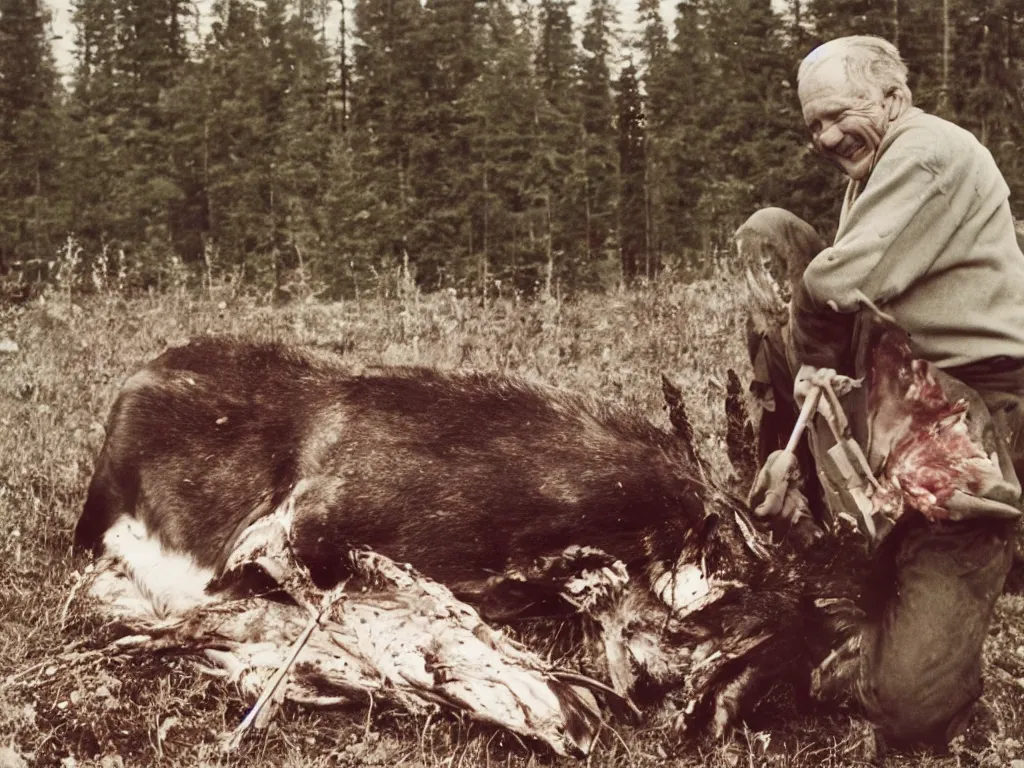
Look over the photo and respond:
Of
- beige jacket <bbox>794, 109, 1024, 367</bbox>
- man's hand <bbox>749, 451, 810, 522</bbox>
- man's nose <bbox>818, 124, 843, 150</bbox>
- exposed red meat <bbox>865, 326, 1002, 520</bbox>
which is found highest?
man's nose <bbox>818, 124, 843, 150</bbox>

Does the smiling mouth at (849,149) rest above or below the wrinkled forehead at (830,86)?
below

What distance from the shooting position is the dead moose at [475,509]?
8.11ft

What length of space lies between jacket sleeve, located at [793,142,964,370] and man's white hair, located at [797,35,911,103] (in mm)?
223

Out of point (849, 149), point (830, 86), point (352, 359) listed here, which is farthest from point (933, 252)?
point (352, 359)

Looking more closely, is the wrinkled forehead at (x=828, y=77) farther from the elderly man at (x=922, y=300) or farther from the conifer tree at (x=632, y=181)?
the conifer tree at (x=632, y=181)

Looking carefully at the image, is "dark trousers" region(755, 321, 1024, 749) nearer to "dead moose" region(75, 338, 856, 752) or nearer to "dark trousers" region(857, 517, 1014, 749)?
"dark trousers" region(857, 517, 1014, 749)

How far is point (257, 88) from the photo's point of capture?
208 inches

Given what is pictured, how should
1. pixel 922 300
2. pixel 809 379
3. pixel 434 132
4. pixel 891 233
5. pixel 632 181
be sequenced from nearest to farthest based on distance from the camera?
pixel 891 233
pixel 922 300
pixel 809 379
pixel 632 181
pixel 434 132

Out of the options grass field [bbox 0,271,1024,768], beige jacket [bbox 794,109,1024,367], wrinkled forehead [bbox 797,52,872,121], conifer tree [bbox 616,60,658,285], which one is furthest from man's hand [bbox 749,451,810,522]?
conifer tree [bbox 616,60,658,285]

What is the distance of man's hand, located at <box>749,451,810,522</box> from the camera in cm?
254

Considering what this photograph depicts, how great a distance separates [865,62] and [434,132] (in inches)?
125

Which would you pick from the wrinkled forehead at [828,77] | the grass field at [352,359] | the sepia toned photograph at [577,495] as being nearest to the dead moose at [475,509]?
the sepia toned photograph at [577,495]

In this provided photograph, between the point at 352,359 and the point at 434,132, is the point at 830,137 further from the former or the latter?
the point at 434,132

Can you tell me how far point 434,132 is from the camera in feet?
17.2
